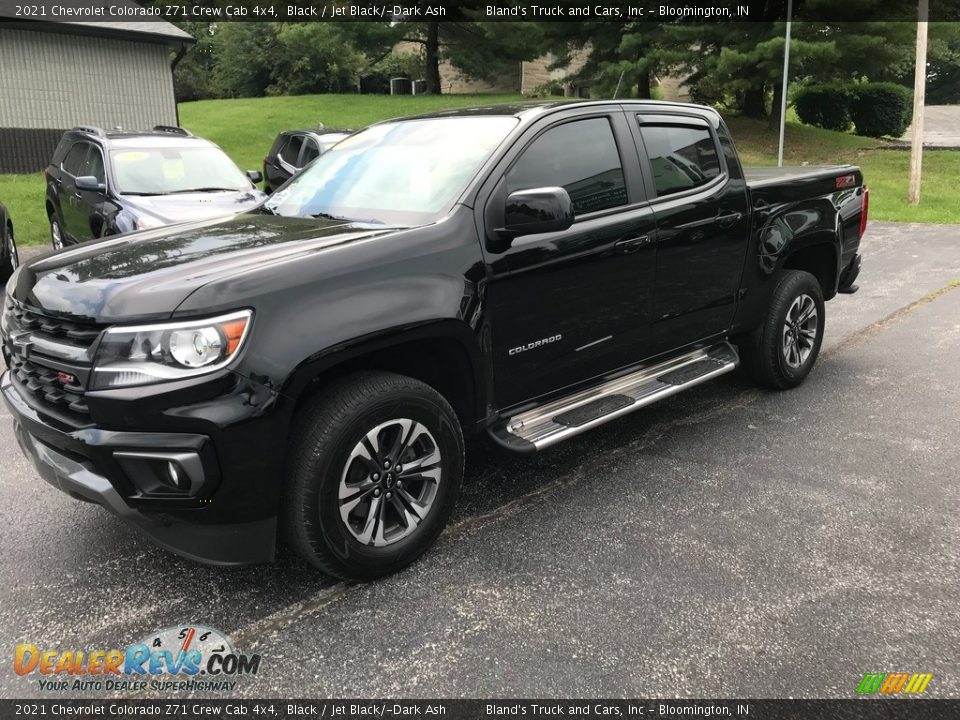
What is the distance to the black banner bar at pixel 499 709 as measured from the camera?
238 centimetres

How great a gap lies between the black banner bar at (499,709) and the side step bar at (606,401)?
48.4 inches

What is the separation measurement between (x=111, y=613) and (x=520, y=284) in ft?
6.86

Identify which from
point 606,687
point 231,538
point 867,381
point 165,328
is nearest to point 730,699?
point 606,687

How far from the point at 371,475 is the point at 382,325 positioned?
0.58 m

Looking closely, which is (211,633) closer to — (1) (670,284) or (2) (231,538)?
(2) (231,538)

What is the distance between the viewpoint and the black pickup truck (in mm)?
2625

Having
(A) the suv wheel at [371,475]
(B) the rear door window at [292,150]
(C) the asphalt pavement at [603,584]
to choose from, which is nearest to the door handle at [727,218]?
(C) the asphalt pavement at [603,584]

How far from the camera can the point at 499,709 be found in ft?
7.93

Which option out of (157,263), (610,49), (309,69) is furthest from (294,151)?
(309,69)

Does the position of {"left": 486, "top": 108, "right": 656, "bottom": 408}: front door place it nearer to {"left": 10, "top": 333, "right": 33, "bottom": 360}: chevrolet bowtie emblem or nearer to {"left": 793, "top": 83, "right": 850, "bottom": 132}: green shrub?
{"left": 10, "top": 333, "right": 33, "bottom": 360}: chevrolet bowtie emblem

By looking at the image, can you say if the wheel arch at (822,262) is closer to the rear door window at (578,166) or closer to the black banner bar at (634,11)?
the rear door window at (578,166)

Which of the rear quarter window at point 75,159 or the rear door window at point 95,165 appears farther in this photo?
the rear quarter window at point 75,159

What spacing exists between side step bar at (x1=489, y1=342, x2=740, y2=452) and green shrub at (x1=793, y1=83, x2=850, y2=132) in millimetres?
28759

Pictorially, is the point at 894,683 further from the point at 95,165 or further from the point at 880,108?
the point at 880,108
